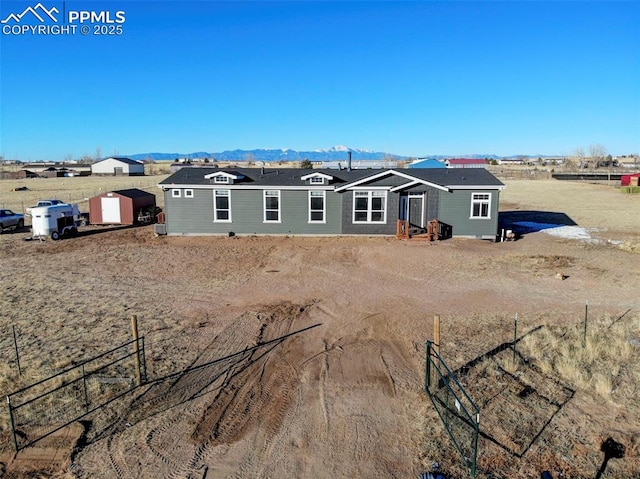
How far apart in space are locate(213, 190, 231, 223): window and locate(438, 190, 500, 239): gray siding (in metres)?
11.1

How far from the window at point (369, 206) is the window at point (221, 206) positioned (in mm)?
6702

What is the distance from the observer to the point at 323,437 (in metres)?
7.40

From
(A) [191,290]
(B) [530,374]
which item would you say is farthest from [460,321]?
(A) [191,290]

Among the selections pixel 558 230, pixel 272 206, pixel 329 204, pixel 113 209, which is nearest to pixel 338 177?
pixel 329 204

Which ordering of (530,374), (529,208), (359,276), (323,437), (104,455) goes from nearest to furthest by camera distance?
(104,455)
(323,437)
(530,374)
(359,276)
(529,208)

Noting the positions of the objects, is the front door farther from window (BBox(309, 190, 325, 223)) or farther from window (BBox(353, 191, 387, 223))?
window (BBox(309, 190, 325, 223))

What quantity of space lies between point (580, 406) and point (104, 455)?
7.80 metres

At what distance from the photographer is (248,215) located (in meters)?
25.2

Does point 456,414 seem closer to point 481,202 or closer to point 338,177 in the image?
point 481,202

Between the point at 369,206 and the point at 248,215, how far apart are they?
6417 mm

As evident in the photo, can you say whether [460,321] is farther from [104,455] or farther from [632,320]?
[104,455]

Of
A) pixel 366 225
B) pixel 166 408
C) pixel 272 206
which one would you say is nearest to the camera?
pixel 166 408

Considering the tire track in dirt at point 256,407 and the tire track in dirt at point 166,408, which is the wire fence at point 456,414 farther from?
the tire track in dirt at point 166,408

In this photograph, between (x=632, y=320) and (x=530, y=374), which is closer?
(x=530, y=374)
